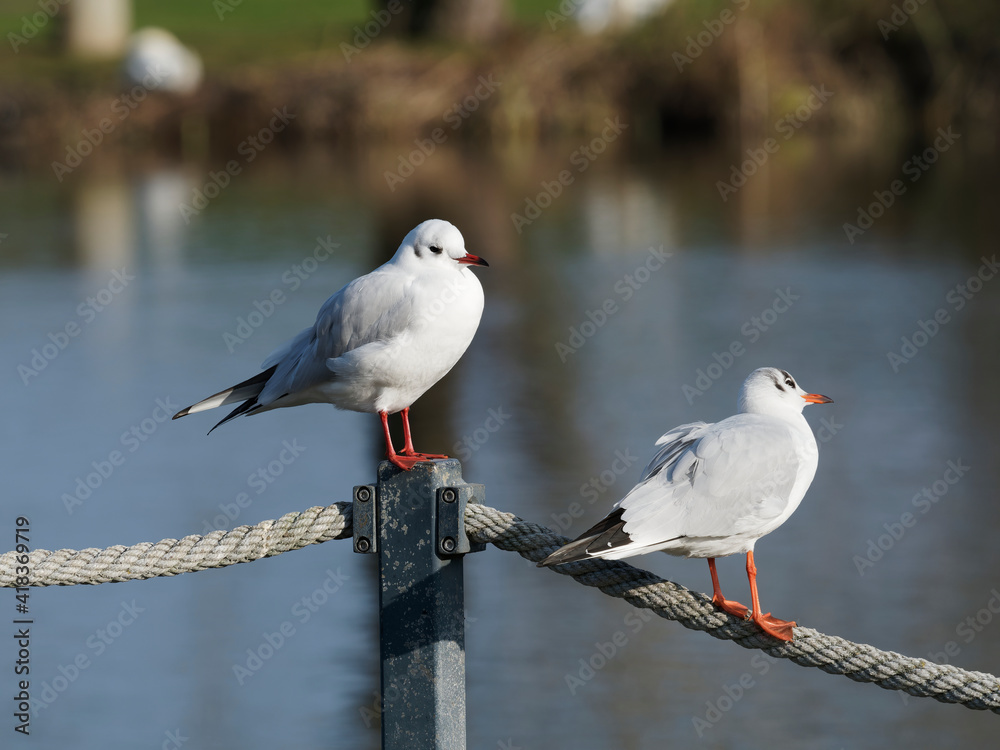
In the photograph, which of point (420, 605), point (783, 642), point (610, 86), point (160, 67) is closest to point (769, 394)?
point (783, 642)

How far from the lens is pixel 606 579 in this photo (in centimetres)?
329

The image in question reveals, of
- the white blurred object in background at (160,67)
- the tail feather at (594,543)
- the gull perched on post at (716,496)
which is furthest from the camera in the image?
the white blurred object in background at (160,67)

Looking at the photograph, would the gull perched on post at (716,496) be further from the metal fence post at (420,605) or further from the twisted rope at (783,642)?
the metal fence post at (420,605)

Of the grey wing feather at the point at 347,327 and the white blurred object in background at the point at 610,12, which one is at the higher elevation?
the white blurred object in background at the point at 610,12

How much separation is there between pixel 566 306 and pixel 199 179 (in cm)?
1119

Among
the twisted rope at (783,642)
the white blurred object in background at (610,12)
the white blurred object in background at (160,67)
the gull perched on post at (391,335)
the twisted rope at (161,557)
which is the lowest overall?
the twisted rope at (783,642)

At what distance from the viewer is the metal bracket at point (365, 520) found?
3.15 meters

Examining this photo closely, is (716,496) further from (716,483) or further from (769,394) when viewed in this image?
(769,394)

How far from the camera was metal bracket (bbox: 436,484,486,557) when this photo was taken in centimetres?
309

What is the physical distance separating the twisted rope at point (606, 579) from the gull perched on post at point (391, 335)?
0.51 meters

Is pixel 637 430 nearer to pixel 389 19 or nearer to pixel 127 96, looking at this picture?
pixel 127 96

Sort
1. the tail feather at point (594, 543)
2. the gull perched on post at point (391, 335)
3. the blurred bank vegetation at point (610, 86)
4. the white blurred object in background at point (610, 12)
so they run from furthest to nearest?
the white blurred object in background at point (610, 12)
the blurred bank vegetation at point (610, 86)
the gull perched on post at point (391, 335)
the tail feather at point (594, 543)

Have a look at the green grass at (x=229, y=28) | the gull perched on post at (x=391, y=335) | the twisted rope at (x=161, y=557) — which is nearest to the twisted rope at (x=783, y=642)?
the twisted rope at (x=161, y=557)

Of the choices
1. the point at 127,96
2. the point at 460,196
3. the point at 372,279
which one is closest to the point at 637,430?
the point at 372,279
